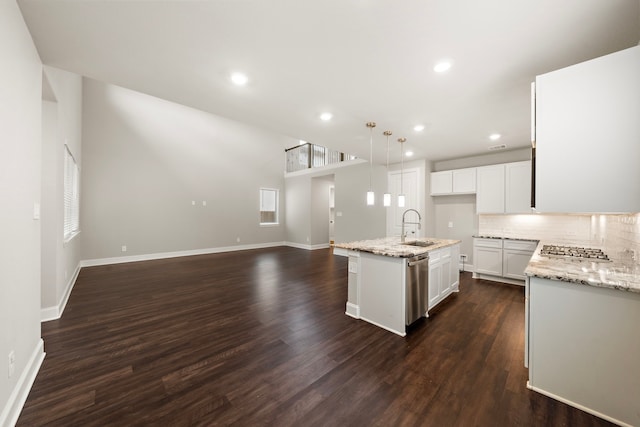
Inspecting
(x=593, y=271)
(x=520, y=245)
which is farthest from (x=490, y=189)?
(x=593, y=271)

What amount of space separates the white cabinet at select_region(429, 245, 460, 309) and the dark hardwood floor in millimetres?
208

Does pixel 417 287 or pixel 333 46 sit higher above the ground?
pixel 333 46

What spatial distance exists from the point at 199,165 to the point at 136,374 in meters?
6.42

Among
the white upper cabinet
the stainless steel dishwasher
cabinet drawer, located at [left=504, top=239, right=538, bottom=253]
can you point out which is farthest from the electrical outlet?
cabinet drawer, located at [left=504, top=239, right=538, bottom=253]

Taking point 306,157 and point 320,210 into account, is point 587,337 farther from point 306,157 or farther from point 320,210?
point 306,157


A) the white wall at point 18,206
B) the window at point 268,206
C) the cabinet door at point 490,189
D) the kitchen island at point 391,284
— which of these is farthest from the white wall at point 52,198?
the cabinet door at point 490,189

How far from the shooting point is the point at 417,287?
287cm

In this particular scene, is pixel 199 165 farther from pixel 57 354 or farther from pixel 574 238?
pixel 574 238

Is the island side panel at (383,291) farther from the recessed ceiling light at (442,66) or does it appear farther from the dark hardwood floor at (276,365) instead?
the recessed ceiling light at (442,66)

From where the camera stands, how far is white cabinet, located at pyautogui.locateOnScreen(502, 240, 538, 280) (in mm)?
4320

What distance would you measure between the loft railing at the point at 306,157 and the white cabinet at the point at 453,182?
3.64m

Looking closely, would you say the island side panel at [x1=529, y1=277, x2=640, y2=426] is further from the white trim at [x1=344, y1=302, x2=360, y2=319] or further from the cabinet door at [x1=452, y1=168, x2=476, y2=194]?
the cabinet door at [x1=452, y1=168, x2=476, y2=194]

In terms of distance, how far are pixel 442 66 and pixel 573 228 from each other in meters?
4.19

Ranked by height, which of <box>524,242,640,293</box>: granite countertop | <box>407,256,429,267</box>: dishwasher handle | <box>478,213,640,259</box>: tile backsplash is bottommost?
<box>407,256,429,267</box>: dishwasher handle
